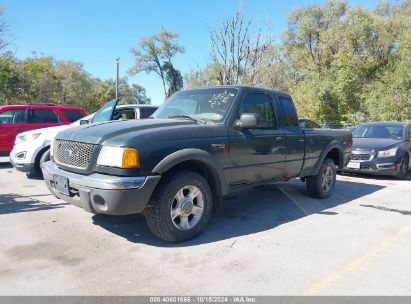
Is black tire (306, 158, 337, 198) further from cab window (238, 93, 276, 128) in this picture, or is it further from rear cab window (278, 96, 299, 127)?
cab window (238, 93, 276, 128)

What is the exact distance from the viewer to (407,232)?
4.83m

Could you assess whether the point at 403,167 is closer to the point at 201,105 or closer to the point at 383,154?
the point at 383,154

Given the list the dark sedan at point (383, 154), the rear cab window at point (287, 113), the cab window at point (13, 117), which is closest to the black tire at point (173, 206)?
the rear cab window at point (287, 113)

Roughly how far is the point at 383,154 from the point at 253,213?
16.8 ft

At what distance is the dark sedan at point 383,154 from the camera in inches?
352

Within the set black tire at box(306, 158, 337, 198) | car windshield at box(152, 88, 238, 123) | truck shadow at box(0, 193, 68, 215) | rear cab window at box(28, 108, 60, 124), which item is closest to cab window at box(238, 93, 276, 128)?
car windshield at box(152, 88, 238, 123)

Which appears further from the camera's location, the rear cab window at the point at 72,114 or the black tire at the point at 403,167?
the rear cab window at the point at 72,114

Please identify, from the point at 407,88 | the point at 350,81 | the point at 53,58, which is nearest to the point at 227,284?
the point at 407,88

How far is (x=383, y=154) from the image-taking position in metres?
9.00

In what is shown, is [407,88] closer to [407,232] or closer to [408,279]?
[407,232]

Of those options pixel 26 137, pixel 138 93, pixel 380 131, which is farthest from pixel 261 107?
pixel 138 93

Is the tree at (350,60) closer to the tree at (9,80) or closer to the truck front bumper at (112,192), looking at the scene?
the truck front bumper at (112,192)

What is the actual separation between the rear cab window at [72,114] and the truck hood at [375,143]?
7907 millimetres

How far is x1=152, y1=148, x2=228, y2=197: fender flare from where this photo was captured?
386 cm
